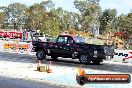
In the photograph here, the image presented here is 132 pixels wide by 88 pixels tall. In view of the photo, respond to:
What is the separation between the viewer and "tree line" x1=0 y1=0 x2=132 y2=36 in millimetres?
85500

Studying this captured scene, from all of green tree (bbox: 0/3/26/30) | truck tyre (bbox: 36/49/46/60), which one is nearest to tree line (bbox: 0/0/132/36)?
green tree (bbox: 0/3/26/30)

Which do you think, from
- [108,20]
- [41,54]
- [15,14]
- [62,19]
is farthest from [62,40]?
[15,14]

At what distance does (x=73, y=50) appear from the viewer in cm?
2662

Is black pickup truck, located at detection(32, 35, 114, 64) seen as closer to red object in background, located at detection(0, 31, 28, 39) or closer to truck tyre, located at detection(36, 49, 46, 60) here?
truck tyre, located at detection(36, 49, 46, 60)

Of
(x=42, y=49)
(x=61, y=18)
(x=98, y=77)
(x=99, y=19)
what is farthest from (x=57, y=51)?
(x=61, y=18)

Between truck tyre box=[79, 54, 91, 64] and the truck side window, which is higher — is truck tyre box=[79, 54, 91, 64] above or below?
below

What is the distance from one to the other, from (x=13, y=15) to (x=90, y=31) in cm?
3306

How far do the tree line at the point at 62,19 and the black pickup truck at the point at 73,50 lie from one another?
50.1 meters

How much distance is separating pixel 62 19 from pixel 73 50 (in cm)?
7219

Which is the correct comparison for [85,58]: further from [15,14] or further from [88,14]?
[15,14]

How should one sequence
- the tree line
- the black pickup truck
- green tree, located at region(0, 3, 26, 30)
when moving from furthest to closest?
green tree, located at region(0, 3, 26, 30) → the tree line → the black pickup truck

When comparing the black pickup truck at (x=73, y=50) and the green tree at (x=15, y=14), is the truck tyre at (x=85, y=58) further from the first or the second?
the green tree at (x=15, y=14)

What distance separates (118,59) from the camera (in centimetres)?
3177

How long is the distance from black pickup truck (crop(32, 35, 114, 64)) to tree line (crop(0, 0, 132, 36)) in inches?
1972
